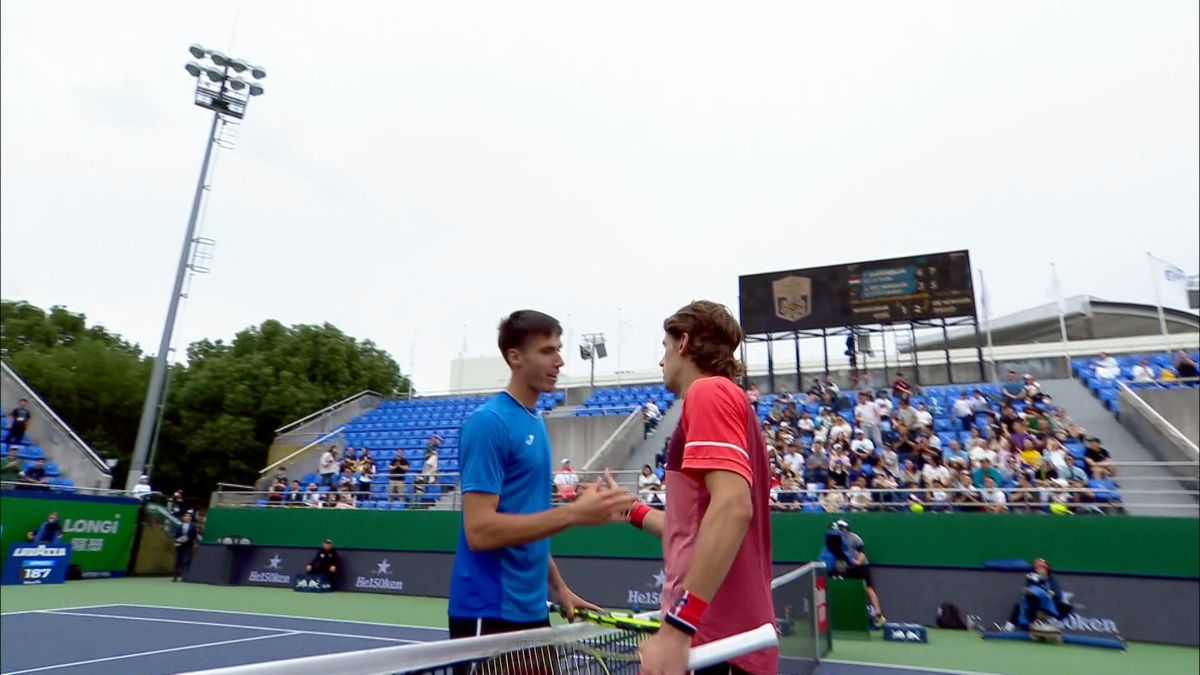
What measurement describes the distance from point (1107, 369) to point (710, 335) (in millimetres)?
20115

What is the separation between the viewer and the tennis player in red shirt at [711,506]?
5.78 feet

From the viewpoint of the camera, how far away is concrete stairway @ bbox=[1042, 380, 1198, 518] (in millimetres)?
11357

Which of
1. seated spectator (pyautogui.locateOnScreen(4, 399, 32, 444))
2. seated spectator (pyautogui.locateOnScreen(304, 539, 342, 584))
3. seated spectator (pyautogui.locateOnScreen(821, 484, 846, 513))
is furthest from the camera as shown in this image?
seated spectator (pyautogui.locateOnScreen(4, 399, 32, 444))

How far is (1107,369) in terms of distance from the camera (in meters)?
18.2

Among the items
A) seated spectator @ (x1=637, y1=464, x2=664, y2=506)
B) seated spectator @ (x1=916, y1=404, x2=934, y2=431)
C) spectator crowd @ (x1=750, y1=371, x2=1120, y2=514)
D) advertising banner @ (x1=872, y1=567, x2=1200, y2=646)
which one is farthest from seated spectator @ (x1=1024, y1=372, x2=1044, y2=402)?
seated spectator @ (x1=637, y1=464, x2=664, y2=506)

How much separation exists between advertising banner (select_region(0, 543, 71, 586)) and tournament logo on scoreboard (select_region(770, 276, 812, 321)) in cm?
1862

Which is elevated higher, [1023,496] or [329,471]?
[329,471]

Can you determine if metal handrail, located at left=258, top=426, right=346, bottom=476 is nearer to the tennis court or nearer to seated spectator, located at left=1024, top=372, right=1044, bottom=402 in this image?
the tennis court

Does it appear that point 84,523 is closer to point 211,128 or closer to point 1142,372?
point 211,128

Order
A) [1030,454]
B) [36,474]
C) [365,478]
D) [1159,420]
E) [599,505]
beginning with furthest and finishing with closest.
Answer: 1. [36,474]
2. [365,478]
3. [1159,420]
4. [1030,454]
5. [599,505]

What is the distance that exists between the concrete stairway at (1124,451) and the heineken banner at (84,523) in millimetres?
21207

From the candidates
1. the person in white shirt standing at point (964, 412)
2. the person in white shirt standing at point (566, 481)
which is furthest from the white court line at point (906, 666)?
the person in white shirt standing at point (964, 412)

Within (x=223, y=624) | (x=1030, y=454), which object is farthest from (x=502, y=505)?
(x=1030, y=454)

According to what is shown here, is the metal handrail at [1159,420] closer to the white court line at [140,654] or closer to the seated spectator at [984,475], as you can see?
the seated spectator at [984,475]
